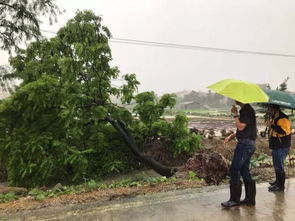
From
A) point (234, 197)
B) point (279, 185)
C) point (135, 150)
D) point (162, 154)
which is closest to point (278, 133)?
point (279, 185)

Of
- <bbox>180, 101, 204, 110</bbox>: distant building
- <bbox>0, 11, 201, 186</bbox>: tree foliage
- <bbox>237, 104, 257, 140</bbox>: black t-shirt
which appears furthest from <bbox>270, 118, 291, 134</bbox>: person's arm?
<bbox>180, 101, 204, 110</bbox>: distant building

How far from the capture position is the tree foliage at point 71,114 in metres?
9.29

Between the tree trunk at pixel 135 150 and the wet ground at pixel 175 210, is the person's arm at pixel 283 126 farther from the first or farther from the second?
the tree trunk at pixel 135 150

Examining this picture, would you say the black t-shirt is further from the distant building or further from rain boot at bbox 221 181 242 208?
the distant building

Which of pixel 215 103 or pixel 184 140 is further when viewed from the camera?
pixel 215 103

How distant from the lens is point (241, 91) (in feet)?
14.5

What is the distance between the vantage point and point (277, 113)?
5.32 m

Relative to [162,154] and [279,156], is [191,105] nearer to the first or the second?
[162,154]

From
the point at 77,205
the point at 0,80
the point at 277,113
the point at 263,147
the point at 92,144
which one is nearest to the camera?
the point at 77,205

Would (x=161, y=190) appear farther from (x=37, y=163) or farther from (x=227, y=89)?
(x=37, y=163)

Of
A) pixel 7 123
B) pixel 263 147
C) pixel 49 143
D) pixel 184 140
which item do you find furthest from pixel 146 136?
pixel 263 147

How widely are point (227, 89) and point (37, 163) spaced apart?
6.79 metres

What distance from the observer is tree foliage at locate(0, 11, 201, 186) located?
9.29 m

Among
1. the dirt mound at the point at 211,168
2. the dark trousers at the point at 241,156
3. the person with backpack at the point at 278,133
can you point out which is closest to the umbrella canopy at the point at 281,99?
the person with backpack at the point at 278,133
